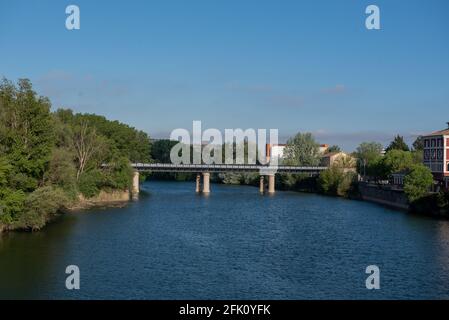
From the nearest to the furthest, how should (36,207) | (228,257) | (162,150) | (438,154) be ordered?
(228,257) < (36,207) < (438,154) < (162,150)

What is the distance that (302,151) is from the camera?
114 metres

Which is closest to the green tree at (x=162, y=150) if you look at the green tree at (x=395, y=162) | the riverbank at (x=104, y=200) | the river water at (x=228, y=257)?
the riverbank at (x=104, y=200)

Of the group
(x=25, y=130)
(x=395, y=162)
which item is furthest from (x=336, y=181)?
(x=25, y=130)

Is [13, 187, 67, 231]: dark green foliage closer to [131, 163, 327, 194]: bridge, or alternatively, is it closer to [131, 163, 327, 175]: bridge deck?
[131, 163, 327, 194]: bridge

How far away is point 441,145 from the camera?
68.4m

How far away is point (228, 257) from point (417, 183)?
3584cm

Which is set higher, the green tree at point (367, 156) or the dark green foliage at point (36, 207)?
the green tree at point (367, 156)

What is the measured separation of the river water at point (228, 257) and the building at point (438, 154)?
12.3m

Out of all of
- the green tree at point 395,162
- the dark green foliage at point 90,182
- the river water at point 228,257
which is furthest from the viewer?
the green tree at point 395,162

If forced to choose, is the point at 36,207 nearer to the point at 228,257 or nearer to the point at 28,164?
the point at 28,164

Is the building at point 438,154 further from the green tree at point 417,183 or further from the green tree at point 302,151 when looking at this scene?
the green tree at point 302,151

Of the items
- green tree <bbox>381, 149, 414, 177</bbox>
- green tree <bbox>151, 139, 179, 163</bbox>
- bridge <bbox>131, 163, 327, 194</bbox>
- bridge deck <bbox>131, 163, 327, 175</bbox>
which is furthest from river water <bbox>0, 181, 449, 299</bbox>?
green tree <bbox>151, 139, 179, 163</bbox>

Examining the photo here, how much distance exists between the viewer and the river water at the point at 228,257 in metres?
27.4
